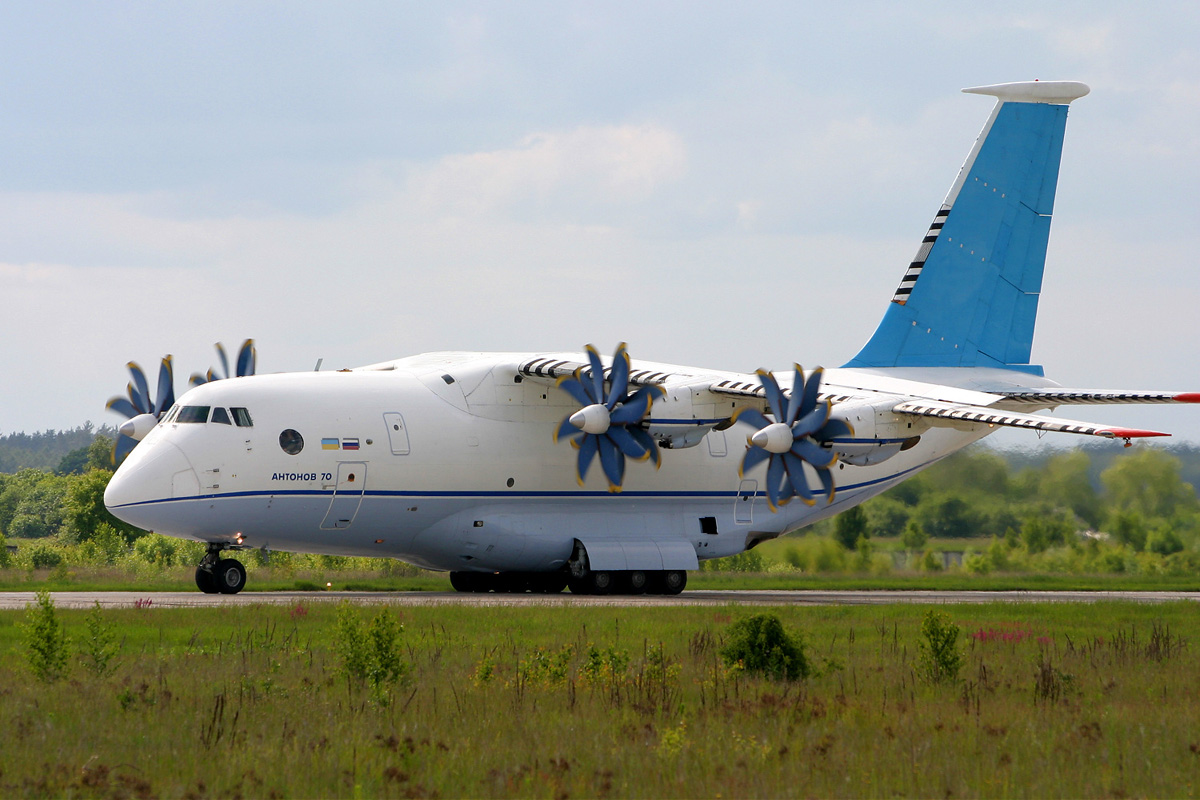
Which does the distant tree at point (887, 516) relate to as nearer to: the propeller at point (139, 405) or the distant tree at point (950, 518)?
the distant tree at point (950, 518)

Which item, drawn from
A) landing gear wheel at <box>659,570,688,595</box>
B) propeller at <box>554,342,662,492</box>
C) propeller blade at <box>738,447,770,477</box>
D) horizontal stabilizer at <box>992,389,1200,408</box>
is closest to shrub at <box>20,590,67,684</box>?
propeller at <box>554,342,662,492</box>

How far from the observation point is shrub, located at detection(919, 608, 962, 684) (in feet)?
40.0

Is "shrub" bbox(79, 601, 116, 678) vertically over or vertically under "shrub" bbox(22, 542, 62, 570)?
over

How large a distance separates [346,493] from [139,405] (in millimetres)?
6228

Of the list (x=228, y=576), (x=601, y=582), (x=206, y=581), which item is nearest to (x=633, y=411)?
(x=601, y=582)

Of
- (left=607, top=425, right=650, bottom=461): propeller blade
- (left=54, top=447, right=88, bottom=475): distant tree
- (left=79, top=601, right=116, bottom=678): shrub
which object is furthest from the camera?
(left=54, top=447, right=88, bottom=475): distant tree

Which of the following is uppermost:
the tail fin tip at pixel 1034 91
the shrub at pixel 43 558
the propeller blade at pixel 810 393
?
the tail fin tip at pixel 1034 91

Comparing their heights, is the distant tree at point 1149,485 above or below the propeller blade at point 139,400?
below

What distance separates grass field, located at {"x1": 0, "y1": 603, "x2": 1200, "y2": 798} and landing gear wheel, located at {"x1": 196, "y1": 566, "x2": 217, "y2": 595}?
23.2 feet

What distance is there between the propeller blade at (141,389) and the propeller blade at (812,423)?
42.4 ft

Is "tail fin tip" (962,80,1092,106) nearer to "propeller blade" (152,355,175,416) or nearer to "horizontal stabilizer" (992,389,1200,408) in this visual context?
"horizontal stabilizer" (992,389,1200,408)

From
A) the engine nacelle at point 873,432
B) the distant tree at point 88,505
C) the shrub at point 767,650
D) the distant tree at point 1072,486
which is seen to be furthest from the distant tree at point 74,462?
the shrub at point 767,650

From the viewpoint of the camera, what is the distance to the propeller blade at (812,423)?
2222 cm

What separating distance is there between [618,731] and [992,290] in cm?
2234
